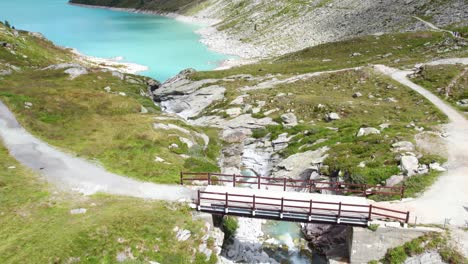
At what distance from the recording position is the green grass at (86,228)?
2642 centimetres

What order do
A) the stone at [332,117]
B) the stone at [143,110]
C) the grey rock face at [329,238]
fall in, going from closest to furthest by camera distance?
the grey rock face at [329,238] < the stone at [332,117] < the stone at [143,110]

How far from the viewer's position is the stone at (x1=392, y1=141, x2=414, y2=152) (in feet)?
125

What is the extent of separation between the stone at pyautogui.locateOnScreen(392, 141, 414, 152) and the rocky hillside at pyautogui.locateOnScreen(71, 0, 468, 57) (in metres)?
69.8

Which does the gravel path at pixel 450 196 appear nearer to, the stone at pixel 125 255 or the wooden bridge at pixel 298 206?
the wooden bridge at pixel 298 206

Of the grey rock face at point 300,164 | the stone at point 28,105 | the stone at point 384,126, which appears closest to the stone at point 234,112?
the grey rock face at point 300,164

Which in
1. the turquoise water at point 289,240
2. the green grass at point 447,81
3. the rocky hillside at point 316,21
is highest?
the rocky hillside at point 316,21

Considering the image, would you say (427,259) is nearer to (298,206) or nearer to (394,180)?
(394,180)

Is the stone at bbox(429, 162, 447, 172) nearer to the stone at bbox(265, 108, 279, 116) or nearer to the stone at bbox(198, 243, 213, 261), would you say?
the stone at bbox(198, 243, 213, 261)

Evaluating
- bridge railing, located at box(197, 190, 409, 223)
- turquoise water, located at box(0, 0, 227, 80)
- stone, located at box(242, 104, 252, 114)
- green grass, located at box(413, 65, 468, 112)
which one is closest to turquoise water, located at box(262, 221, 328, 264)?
bridge railing, located at box(197, 190, 409, 223)

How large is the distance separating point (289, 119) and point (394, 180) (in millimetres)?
24367

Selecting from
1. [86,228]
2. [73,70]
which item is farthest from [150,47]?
[86,228]

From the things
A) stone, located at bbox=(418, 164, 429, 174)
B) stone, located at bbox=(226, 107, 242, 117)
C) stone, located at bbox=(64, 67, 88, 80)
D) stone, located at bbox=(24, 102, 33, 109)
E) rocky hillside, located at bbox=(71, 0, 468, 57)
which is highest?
rocky hillside, located at bbox=(71, 0, 468, 57)

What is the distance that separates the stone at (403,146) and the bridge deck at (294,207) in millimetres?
9049

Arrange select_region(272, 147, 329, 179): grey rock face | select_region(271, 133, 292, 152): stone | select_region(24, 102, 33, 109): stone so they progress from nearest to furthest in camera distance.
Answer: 1. select_region(272, 147, 329, 179): grey rock face
2. select_region(271, 133, 292, 152): stone
3. select_region(24, 102, 33, 109): stone
